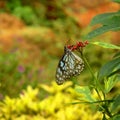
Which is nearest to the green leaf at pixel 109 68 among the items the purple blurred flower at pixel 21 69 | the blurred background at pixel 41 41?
the blurred background at pixel 41 41

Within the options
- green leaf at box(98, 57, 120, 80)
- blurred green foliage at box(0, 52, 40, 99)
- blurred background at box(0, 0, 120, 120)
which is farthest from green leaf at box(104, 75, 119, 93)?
blurred green foliage at box(0, 52, 40, 99)

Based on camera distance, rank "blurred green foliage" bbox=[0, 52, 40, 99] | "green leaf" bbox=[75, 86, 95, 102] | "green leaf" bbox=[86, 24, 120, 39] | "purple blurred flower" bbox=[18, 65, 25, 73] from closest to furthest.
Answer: "green leaf" bbox=[86, 24, 120, 39] → "green leaf" bbox=[75, 86, 95, 102] → "blurred green foliage" bbox=[0, 52, 40, 99] → "purple blurred flower" bbox=[18, 65, 25, 73]

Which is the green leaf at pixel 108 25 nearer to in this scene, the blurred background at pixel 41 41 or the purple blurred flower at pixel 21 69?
the blurred background at pixel 41 41

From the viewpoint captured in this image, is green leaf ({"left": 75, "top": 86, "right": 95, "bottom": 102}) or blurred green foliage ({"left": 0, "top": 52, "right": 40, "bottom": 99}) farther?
blurred green foliage ({"left": 0, "top": 52, "right": 40, "bottom": 99})

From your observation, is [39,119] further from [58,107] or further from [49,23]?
[49,23]

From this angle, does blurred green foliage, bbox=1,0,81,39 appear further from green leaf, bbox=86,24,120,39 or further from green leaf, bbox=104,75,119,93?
green leaf, bbox=86,24,120,39

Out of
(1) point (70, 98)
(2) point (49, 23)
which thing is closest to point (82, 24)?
(2) point (49, 23)

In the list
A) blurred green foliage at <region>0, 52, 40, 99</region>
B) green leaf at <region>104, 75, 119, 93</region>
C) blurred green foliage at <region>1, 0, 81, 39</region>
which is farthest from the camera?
blurred green foliage at <region>1, 0, 81, 39</region>

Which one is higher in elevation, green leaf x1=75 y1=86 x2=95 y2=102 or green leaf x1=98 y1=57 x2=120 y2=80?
green leaf x1=75 y1=86 x2=95 y2=102
